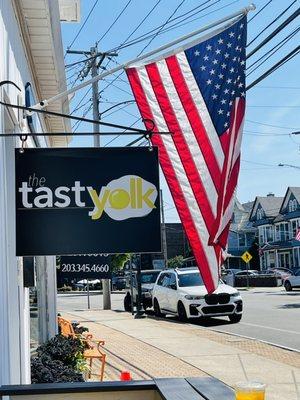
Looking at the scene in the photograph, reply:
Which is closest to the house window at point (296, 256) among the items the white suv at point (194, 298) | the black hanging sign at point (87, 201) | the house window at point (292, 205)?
the house window at point (292, 205)

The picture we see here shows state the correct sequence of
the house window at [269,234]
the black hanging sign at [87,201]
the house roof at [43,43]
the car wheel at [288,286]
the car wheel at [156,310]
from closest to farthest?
1. the black hanging sign at [87,201]
2. the house roof at [43,43]
3. the car wheel at [156,310]
4. the car wheel at [288,286]
5. the house window at [269,234]

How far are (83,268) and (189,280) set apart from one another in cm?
920

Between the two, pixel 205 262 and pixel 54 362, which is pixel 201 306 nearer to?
pixel 54 362

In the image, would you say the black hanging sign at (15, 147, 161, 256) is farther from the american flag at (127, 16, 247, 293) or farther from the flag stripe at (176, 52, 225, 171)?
the flag stripe at (176, 52, 225, 171)

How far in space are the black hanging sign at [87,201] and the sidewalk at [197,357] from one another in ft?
14.9

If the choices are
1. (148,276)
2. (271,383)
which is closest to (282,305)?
(148,276)

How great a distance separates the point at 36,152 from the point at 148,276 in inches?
934

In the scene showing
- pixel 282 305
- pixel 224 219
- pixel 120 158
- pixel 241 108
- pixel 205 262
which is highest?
pixel 241 108

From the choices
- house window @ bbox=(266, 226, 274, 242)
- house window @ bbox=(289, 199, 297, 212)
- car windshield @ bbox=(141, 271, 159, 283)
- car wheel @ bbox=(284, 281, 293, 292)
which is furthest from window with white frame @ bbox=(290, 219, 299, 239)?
car windshield @ bbox=(141, 271, 159, 283)

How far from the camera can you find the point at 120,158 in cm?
404

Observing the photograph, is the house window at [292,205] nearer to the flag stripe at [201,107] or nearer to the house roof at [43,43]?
the house roof at [43,43]

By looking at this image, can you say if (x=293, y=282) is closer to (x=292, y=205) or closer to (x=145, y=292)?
(x=145, y=292)

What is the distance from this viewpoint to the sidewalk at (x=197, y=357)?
365 inches

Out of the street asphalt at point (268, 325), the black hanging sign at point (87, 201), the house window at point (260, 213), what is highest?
the house window at point (260, 213)
